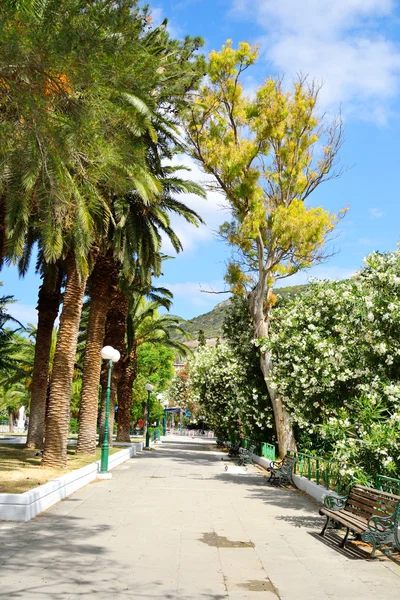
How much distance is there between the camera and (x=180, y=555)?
24.5ft

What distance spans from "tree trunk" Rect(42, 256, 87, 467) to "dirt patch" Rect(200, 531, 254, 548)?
765 cm

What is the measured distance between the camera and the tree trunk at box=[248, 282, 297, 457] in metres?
22.3

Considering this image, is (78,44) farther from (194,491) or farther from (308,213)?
(308,213)

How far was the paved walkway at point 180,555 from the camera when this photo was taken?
5938mm

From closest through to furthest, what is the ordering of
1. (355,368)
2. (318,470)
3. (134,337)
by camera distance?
(355,368) → (318,470) → (134,337)

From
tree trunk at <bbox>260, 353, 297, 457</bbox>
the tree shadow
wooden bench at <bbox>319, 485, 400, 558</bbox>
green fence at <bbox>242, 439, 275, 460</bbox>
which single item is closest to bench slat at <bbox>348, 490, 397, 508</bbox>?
wooden bench at <bbox>319, 485, 400, 558</bbox>

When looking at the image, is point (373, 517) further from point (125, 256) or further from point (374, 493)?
point (125, 256)

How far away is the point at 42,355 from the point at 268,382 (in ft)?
26.1

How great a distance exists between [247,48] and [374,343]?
52.9 ft

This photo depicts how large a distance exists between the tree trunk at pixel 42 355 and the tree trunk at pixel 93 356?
2041mm

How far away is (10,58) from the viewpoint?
7035mm

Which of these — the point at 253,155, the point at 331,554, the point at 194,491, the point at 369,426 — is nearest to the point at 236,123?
the point at 253,155

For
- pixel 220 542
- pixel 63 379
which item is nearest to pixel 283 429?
pixel 63 379

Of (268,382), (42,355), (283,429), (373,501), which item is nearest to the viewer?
(373,501)
